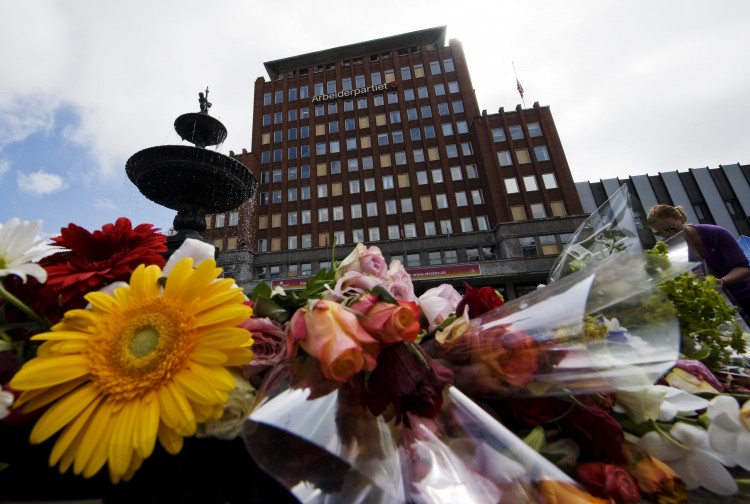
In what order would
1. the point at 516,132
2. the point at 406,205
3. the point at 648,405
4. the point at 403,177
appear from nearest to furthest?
the point at 648,405, the point at 516,132, the point at 406,205, the point at 403,177

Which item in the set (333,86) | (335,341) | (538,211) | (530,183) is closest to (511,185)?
(530,183)

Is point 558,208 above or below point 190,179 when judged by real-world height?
above

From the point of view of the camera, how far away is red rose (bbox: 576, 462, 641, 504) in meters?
0.57

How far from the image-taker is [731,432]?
0.70 m

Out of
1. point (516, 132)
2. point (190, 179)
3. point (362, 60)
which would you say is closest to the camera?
point (190, 179)

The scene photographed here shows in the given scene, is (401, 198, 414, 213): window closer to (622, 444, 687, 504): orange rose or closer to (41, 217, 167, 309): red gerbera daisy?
(41, 217, 167, 309): red gerbera daisy

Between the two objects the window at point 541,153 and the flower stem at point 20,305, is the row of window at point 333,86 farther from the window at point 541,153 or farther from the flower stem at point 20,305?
the flower stem at point 20,305

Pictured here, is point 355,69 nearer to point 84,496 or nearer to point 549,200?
point 549,200

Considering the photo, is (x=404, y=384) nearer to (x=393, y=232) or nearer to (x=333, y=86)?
(x=393, y=232)

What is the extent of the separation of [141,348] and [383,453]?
461mm

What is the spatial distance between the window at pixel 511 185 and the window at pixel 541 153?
306 cm

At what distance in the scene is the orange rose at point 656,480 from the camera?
60 centimetres

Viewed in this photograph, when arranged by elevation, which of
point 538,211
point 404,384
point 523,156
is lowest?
point 404,384

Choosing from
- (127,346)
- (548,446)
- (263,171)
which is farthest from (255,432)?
(263,171)
